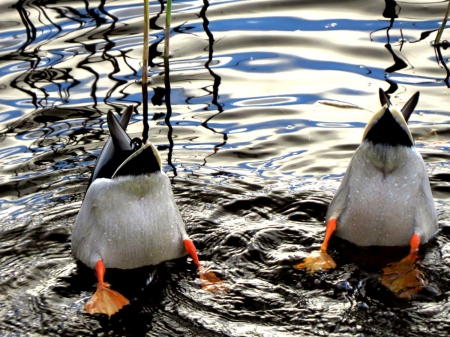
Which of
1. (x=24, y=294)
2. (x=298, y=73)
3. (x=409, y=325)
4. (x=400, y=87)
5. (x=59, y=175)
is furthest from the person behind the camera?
(x=298, y=73)

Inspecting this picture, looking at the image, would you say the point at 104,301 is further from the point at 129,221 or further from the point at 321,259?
the point at 321,259

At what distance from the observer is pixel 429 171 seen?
6.57 m

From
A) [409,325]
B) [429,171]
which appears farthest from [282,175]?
[409,325]

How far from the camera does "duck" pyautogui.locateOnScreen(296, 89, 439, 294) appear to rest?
A: 5.39 m

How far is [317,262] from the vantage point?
5332mm

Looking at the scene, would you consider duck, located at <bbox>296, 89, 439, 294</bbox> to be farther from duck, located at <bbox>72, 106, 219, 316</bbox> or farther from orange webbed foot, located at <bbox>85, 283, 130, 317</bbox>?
orange webbed foot, located at <bbox>85, 283, 130, 317</bbox>

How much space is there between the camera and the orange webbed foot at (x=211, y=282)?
5.09 m

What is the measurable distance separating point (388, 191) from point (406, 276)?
2.06 ft

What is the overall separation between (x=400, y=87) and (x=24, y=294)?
177 inches

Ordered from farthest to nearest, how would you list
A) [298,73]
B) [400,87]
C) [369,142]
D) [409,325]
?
[298,73] → [400,87] → [369,142] → [409,325]

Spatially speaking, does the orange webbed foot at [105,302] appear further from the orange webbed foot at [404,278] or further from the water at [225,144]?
the orange webbed foot at [404,278]

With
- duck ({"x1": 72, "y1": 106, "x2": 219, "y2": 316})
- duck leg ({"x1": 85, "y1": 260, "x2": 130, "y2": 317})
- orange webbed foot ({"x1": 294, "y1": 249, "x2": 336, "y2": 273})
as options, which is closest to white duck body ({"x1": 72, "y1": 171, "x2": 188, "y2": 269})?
duck ({"x1": 72, "y1": 106, "x2": 219, "y2": 316})

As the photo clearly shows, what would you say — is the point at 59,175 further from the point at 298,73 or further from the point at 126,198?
the point at 298,73

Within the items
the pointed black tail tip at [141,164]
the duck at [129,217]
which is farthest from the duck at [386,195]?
the pointed black tail tip at [141,164]
